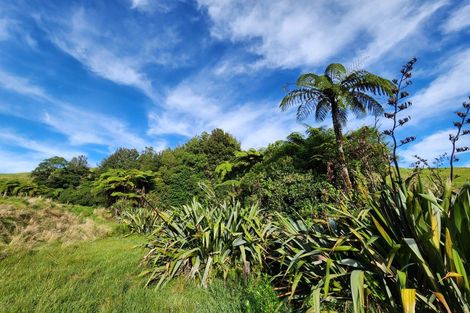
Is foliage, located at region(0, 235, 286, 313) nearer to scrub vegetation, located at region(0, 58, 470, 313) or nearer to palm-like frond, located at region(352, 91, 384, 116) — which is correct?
scrub vegetation, located at region(0, 58, 470, 313)

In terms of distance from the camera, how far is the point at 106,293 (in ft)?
10.3

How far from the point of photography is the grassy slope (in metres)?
2.62

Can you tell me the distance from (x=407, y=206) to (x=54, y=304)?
3555 millimetres

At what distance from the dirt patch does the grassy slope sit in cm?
335

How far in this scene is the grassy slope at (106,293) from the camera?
2621mm

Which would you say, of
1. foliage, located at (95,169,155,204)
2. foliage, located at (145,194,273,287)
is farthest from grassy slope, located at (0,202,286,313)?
foliage, located at (95,169,155,204)

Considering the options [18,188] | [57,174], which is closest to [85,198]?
[18,188]

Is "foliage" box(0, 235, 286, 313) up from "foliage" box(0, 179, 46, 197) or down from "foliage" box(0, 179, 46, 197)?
down

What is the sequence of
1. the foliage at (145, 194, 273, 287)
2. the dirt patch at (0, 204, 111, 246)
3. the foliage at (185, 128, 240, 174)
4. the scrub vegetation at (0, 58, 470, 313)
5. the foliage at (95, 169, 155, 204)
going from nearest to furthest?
the scrub vegetation at (0, 58, 470, 313) → the foliage at (145, 194, 273, 287) → the dirt patch at (0, 204, 111, 246) → the foliage at (95, 169, 155, 204) → the foliage at (185, 128, 240, 174)

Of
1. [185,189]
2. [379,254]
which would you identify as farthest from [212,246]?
[185,189]

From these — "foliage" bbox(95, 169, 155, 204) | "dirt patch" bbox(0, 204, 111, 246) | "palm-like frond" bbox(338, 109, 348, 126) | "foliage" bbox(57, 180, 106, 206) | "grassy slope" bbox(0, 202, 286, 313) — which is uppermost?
"palm-like frond" bbox(338, 109, 348, 126)

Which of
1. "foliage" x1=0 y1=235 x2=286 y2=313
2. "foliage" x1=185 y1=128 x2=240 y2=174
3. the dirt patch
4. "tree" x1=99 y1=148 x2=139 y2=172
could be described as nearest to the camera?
"foliage" x1=0 y1=235 x2=286 y2=313

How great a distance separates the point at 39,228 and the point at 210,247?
780cm

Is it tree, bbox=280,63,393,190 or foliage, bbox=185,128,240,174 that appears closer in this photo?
tree, bbox=280,63,393,190
